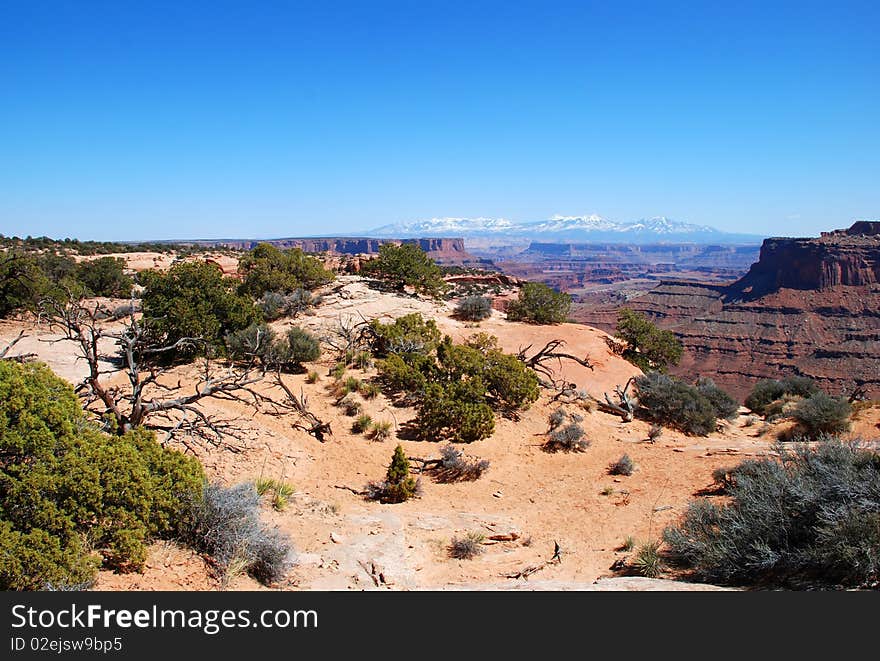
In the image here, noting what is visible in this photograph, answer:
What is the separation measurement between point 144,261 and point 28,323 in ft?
60.7

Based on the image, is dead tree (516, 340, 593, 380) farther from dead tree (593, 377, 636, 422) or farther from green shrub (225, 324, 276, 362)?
green shrub (225, 324, 276, 362)

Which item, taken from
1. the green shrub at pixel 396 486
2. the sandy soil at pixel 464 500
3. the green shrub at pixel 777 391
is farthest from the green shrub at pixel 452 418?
the green shrub at pixel 777 391

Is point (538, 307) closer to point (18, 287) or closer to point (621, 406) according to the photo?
point (621, 406)

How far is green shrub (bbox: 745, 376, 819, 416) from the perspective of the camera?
19547 millimetres

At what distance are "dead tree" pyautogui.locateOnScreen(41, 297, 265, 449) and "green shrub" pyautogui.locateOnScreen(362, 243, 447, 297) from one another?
12996 mm

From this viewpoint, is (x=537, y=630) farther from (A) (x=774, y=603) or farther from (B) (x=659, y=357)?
(B) (x=659, y=357)

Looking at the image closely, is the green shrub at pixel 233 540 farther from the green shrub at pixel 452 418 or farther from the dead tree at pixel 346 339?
the dead tree at pixel 346 339

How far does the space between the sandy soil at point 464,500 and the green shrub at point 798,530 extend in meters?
0.77

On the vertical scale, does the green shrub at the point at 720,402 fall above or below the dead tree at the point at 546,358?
below

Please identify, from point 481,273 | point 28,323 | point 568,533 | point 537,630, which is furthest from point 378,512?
point 481,273

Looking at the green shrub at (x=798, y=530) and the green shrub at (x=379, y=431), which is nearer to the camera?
the green shrub at (x=798, y=530)

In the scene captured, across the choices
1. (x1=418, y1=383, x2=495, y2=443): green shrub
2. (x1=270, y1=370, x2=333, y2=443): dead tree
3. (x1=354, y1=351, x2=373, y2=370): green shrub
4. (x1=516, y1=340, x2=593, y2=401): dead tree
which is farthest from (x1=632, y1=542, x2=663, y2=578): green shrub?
→ (x1=354, y1=351, x2=373, y2=370): green shrub

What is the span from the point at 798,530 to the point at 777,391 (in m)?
18.3

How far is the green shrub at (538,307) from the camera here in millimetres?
23391
